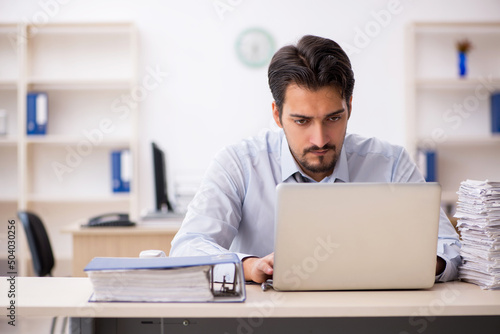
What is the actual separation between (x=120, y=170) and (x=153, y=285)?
3.10 metres

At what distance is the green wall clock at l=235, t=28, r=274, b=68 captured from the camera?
4.34 metres

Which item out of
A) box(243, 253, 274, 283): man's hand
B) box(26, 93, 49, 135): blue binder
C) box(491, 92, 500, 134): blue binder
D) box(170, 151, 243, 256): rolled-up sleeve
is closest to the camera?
box(243, 253, 274, 283): man's hand

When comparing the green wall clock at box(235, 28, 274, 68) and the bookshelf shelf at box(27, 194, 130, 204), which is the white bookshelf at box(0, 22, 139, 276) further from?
the green wall clock at box(235, 28, 274, 68)

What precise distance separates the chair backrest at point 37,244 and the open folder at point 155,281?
1944 mm

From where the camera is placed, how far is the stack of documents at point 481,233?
4.18 feet

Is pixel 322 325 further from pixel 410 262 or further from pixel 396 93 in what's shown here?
pixel 396 93

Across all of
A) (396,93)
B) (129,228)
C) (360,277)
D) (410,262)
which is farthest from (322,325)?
(396,93)

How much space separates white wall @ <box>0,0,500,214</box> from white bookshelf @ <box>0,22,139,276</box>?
17cm

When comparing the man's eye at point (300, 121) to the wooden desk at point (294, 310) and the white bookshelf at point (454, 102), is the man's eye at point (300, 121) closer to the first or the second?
the wooden desk at point (294, 310)

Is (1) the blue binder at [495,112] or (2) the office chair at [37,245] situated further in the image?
(1) the blue binder at [495,112]

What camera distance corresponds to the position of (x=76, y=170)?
4.31m

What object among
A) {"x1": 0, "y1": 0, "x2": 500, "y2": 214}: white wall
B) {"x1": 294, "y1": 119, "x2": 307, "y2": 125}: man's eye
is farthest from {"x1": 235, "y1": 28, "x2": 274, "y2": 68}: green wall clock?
{"x1": 294, "y1": 119, "x2": 307, "y2": 125}: man's eye

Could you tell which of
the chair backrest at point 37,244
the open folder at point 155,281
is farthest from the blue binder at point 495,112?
the open folder at point 155,281

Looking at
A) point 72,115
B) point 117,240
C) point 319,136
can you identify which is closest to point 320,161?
point 319,136
